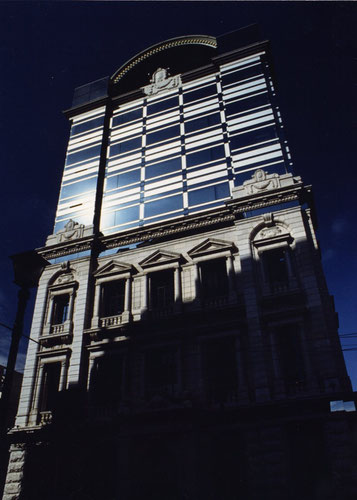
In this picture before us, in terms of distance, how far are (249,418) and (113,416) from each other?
7.02 meters

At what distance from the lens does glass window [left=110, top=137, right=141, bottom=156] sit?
30.3 metres

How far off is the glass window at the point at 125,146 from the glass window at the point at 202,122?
439cm

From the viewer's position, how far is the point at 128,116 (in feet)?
107

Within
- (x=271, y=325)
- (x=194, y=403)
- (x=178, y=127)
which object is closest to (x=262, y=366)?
(x=271, y=325)

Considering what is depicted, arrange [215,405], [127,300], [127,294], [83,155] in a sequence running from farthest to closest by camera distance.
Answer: [83,155] < [127,294] < [127,300] < [215,405]

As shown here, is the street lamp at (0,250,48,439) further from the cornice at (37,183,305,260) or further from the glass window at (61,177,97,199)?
the glass window at (61,177,97,199)

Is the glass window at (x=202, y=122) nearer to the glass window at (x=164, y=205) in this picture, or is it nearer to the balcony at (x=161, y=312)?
the glass window at (x=164, y=205)

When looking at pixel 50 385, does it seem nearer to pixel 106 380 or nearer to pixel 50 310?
pixel 106 380

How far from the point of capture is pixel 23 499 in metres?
18.3

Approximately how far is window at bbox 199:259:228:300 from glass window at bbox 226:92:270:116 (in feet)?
41.1

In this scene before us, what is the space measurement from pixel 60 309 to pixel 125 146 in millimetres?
14446

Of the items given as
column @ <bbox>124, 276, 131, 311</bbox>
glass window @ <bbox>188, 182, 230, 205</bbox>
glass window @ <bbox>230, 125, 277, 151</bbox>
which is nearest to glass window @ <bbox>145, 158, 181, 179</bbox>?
glass window @ <bbox>188, 182, 230, 205</bbox>

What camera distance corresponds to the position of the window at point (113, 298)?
23.5m

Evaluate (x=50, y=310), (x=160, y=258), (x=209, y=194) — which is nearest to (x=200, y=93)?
(x=209, y=194)
